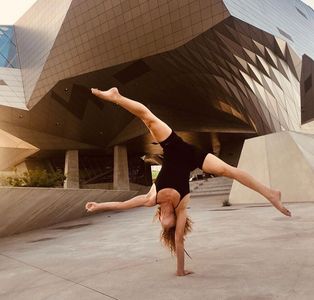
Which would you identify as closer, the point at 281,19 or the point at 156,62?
the point at 281,19

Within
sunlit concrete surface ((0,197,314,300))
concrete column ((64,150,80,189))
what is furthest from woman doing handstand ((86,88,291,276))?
concrete column ((64,150,80,189))

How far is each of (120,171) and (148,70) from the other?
15.5 m

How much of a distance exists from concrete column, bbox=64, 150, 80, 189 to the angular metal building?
361 millimetres

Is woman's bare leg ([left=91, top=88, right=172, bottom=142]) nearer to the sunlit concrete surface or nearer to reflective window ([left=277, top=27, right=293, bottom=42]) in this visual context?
the sunlit concrete surface

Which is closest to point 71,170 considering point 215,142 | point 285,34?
point 215,142

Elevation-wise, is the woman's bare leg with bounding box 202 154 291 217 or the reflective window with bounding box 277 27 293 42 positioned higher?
the reflective window with bounding box 277 27 293 42

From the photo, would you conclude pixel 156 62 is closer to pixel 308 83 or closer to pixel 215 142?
pixel 308 83

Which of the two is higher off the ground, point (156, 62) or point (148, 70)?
point (156, 62)

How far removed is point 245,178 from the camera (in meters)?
3.22

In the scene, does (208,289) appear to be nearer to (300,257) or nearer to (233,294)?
(233,294)

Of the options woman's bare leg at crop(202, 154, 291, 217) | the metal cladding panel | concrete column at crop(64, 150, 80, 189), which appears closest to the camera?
woman's bare leg at crop(202, 154, 291, 217)

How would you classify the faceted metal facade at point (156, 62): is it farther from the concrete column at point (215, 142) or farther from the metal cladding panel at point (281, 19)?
the concrete column at point (215, 142)

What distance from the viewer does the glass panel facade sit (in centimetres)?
3522

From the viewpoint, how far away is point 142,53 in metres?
27.4
